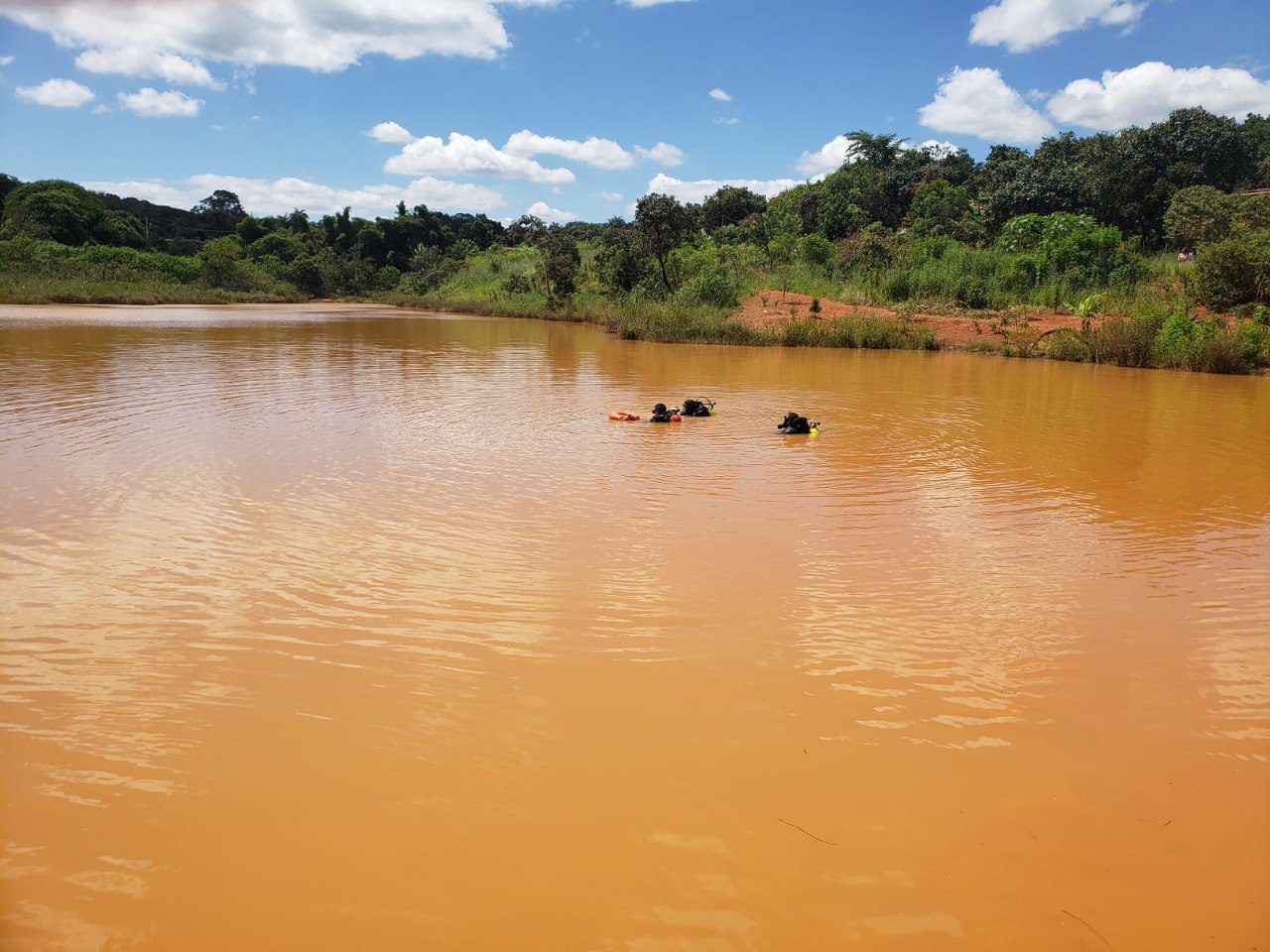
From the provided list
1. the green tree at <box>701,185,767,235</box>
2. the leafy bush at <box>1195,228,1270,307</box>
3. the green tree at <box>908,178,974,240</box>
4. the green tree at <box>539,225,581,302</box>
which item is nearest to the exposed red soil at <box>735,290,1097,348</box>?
the leafy bush at <box>1195,228,1270,307</box>

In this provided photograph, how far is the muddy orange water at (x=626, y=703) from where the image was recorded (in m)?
2.57

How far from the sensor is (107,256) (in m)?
50.1

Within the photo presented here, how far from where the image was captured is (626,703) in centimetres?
369

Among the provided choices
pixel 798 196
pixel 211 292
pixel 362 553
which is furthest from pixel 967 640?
pixel 211 292

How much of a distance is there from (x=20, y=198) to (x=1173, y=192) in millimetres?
65669

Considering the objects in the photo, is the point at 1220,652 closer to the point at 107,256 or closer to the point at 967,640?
the point at 967,640

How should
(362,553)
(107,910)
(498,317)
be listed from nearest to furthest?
(107,910) → (362,553) → (498,317)

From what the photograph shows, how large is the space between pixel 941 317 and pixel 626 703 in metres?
22.1

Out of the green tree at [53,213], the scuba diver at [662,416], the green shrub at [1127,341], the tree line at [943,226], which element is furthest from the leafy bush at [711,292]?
the green tree at [53,213]

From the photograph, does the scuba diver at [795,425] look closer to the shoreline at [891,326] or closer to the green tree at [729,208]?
the shoreline at [891,326]

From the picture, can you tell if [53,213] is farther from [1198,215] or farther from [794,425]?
[1198,215]

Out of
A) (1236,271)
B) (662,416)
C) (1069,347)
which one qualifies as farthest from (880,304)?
(662,416)

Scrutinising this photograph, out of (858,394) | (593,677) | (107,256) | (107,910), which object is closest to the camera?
(107,910)

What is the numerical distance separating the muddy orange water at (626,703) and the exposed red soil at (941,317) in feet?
46.3
